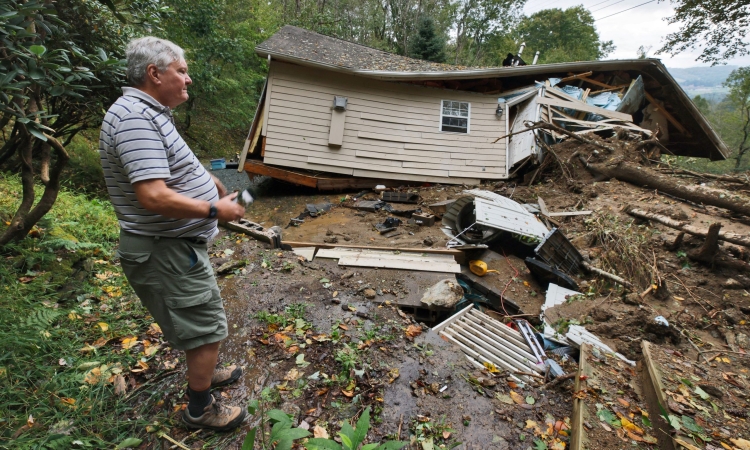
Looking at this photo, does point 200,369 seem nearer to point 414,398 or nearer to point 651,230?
point 414,398

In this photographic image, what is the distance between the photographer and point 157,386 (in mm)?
2338

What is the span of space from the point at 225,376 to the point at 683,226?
732cm

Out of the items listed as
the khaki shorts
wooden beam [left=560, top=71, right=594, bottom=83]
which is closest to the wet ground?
the khaki shorts

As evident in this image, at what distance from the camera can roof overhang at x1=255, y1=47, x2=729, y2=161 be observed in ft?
30.1

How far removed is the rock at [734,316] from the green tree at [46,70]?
23.8ft

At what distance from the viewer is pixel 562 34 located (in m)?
37.5

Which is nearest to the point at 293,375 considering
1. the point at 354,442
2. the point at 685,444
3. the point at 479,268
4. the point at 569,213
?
the point at 354,442

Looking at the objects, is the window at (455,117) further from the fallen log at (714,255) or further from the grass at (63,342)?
the grass at (63,342)

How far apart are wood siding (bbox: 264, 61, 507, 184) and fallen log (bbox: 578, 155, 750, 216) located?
275cm

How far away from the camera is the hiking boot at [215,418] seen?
197 cm

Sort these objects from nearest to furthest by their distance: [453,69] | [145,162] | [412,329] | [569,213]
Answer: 1. [145,162]
2. [412,329]
3. [569,213]
4. [453,69]

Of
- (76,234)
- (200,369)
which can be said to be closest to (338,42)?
(76,234)

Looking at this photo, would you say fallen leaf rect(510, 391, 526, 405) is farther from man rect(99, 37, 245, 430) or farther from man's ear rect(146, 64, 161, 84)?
man's ear rect(146, 64, 161, 84)

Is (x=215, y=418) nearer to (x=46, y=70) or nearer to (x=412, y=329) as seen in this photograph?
(x=412, y=329)
